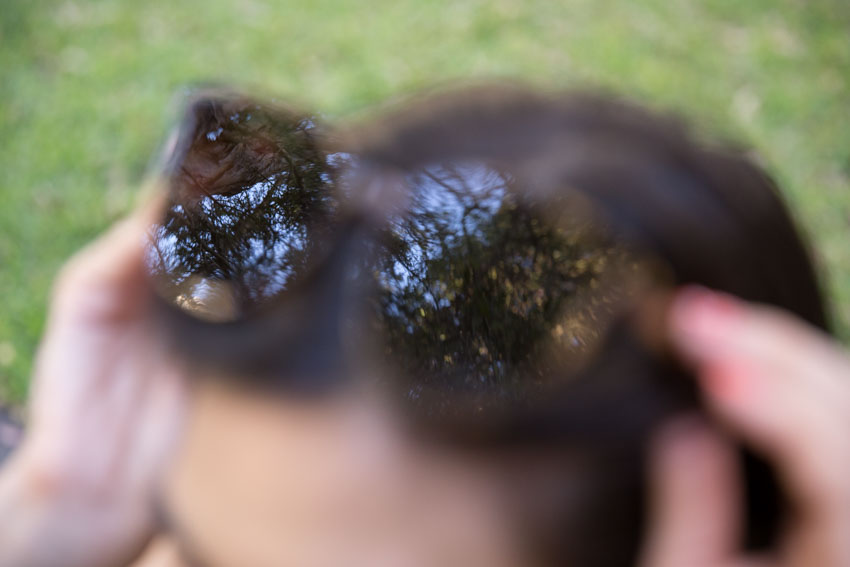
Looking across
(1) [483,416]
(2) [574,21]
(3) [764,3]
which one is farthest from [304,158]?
(3) [764,3]

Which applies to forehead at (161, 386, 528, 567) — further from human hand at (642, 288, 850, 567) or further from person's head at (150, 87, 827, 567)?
human hand at (642, 288, 850, 567)

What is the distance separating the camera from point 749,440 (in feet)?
3.42

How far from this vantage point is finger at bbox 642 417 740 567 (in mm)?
1051

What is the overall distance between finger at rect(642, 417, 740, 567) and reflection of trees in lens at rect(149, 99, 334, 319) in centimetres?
67

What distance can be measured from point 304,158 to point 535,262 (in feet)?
1.24

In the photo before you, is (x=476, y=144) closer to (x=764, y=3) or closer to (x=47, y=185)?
(x=47, y=185)

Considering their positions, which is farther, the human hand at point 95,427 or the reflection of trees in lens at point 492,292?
the human hand at point 95,427

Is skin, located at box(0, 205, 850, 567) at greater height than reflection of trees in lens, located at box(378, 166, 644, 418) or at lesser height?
lesser

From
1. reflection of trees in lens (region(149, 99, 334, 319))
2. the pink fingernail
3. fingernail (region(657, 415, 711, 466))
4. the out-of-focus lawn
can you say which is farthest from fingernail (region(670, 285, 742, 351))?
the out-of-focus lawn

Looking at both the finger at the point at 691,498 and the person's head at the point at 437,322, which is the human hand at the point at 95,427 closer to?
the person's head at the point at 437,322

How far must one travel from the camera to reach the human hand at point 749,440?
969 mm

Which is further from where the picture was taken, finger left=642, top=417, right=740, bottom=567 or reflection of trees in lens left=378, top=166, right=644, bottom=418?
finger left=642, top=417, right=740, bottom=567

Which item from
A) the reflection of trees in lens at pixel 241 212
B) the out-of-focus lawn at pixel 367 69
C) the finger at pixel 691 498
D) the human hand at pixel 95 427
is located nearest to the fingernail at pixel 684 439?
the finger at pixel 691 498

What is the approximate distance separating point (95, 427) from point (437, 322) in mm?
1058
